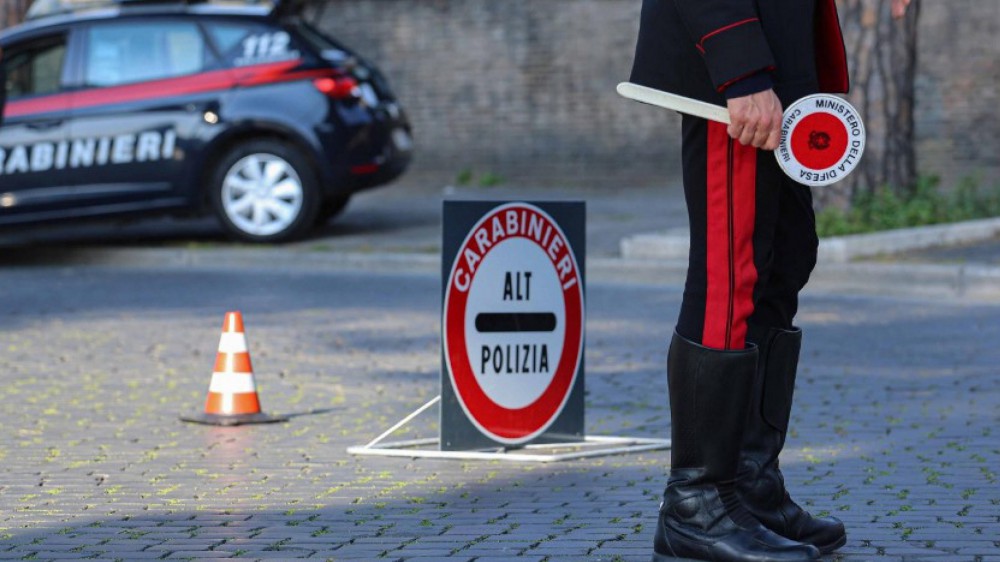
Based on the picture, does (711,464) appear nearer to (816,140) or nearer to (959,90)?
(816,140)

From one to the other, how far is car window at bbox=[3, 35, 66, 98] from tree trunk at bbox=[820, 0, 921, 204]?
5.62m

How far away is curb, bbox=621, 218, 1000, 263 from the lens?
1137cm

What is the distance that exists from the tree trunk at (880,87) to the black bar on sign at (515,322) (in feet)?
23.7

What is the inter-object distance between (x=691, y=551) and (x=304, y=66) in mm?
9518

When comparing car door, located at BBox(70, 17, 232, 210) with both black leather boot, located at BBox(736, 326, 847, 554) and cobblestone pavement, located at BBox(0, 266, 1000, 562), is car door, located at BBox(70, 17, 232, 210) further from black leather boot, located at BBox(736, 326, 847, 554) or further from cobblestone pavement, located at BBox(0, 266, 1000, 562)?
black leather boot, located at BBox(736, 326, 847, 554)

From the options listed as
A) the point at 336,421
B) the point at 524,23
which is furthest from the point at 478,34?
the point at 336,421

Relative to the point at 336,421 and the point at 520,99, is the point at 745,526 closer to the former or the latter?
the point at 336,421

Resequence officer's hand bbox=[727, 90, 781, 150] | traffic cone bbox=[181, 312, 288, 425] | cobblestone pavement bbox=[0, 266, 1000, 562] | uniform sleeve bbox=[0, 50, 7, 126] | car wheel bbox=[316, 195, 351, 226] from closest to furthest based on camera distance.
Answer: officer's hand bbox=[727, 90, 781, 150], cobblestone pavement bbox=[0, 266, 1000, 562], traffic cone bbox=[181, 312, 288, 425], uniform sleeve bbox=[0, 50, 7, 126], car wheel bbox=[316, 195, 351, 226]

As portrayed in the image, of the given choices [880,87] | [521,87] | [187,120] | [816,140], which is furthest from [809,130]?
[521,87]

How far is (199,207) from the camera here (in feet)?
44.1

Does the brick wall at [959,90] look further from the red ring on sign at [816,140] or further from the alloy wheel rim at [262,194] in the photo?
the red ring on sign at [816,140]

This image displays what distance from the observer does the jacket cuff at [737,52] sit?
3982 millimetres

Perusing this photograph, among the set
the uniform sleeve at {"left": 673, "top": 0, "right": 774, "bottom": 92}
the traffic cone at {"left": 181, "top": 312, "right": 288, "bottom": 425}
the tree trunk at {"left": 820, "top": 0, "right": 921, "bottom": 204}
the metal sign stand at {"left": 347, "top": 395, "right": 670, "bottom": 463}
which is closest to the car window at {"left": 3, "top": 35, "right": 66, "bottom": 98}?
the tree trunk at {"left": 820, "top": 0, "right": 921, "bottom": 204}

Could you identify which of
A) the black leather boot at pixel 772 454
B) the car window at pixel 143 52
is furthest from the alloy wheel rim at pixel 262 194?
the black leather boot at pixel 772 454
